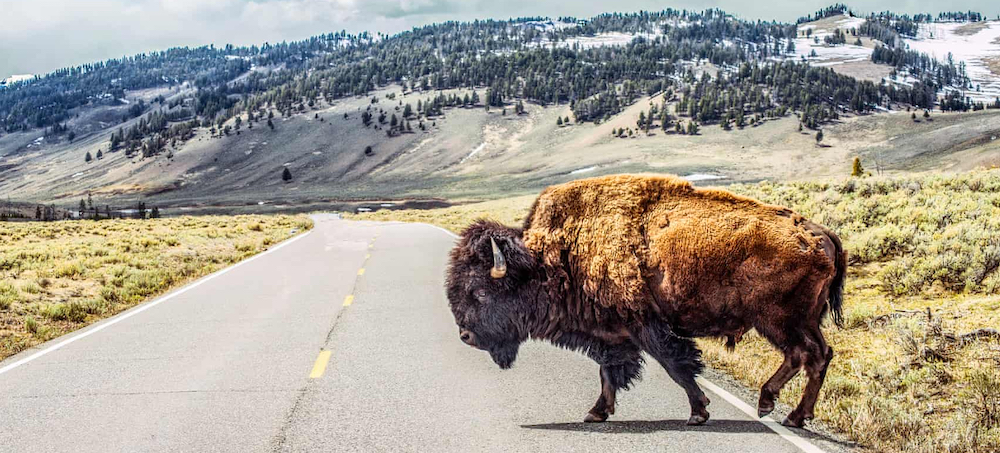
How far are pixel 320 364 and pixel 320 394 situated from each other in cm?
120

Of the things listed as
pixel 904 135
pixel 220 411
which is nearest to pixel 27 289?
pixel 220 411

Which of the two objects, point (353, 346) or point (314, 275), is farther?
point (314, 275)

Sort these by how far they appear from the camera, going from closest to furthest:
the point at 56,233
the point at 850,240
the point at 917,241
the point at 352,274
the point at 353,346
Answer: the point at 353,346, the point at 917,241, the point at 850,240, the point at 352,274, the point at 56,233

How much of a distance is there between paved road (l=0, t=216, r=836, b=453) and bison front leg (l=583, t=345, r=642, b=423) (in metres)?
0.18

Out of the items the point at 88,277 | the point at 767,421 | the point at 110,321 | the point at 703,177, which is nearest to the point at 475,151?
the point at 703,177

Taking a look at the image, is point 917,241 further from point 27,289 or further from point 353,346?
point 27,289

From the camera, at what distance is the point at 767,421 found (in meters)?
5.05

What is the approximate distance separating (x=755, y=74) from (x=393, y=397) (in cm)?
18746

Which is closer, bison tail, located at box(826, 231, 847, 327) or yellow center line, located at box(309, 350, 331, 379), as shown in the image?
bison tail, located at box(826, 231, 847, 327)

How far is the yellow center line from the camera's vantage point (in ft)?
22.3

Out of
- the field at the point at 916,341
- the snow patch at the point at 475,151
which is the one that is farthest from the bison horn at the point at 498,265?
the snow patch at the point at 475,151

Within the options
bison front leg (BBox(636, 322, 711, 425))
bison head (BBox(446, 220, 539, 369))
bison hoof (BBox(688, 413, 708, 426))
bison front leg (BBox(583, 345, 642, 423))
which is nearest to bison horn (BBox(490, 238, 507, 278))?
bison head (BBox(446, 220, 539, 369))

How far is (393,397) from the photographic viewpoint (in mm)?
5957

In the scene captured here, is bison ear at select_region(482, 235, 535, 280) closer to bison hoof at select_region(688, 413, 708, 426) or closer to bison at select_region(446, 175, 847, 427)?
bison at select_region(446, 175, 847, 427)
